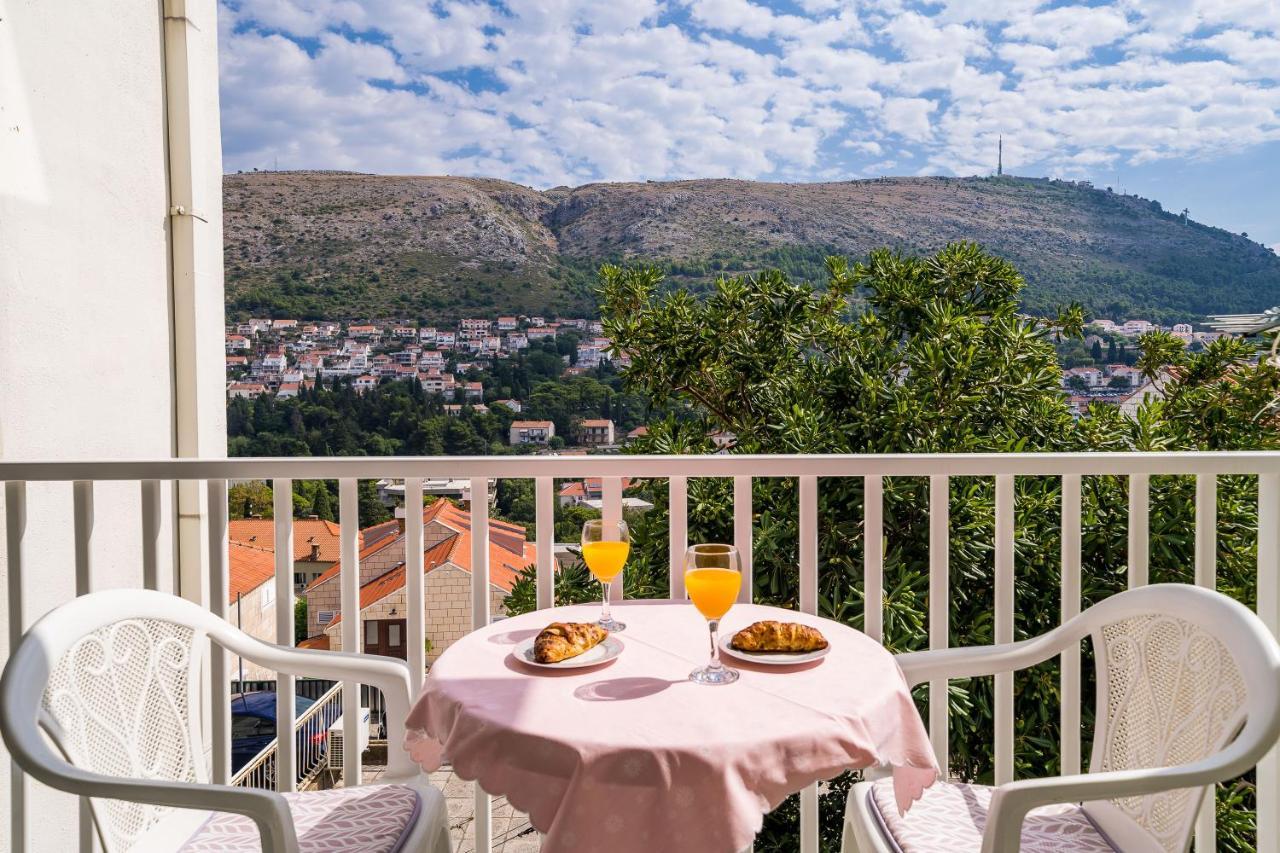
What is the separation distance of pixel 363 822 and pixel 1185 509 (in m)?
4.67

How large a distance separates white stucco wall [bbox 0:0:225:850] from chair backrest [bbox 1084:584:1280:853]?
8.49 feet

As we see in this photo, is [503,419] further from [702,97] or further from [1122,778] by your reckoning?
[702,97]

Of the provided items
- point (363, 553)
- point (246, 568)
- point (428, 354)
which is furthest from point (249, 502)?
point (428, 354)

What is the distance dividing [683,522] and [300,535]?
1004 millimetres

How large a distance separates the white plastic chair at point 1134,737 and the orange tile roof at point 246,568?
1.51m

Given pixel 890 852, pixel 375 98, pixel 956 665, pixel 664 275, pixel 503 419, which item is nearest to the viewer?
pixel 890 852

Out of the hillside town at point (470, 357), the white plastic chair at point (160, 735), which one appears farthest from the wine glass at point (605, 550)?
the hillside town at point (470, 357)

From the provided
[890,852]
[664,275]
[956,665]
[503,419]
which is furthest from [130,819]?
[503,419]

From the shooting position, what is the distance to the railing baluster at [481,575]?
2.04 metres

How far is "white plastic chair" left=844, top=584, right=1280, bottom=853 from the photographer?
117 centimetres

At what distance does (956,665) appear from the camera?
1.62 m

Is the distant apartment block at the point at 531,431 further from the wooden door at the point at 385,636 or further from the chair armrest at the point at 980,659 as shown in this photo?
the chair armrest at the point at 980,659

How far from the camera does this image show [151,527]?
2.04 m

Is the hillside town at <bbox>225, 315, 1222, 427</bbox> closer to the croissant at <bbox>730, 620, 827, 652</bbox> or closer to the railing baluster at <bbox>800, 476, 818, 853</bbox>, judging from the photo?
the railing baluster at <bbox>800, 476, 818, 853</bbox>
